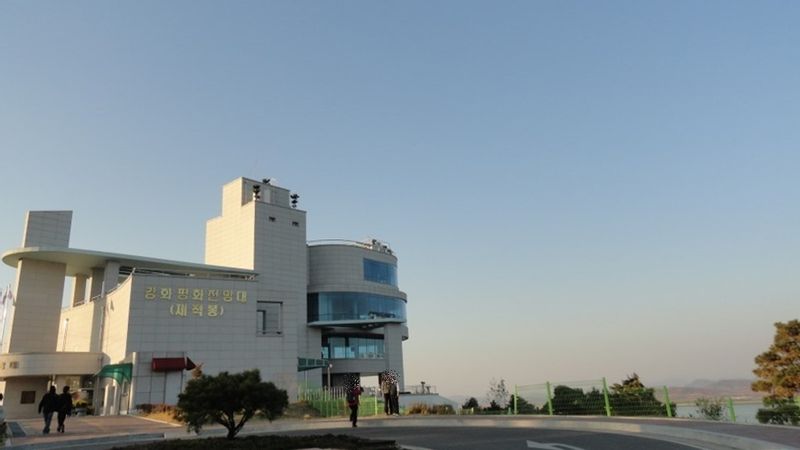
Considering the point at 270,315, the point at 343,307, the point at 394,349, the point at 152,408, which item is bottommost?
the point at 152,408

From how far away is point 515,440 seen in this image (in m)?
14.4

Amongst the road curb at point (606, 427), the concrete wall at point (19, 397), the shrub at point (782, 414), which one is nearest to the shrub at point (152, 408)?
the concrete wall at point (19, 397)

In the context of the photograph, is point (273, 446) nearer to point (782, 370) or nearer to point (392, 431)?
point (392, 431)

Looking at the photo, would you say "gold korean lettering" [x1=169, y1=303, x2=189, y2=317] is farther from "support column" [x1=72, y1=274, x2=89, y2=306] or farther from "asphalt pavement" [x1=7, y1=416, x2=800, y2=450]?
"asphalt pavement" [x1=7, y1=416, x2=800, y2=450]

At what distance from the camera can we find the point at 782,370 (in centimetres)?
3009

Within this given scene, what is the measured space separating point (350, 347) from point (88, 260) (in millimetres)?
27822

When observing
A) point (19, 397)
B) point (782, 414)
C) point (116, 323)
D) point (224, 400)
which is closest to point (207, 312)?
point (116, 323)

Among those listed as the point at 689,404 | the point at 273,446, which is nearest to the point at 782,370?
the point at 689,404

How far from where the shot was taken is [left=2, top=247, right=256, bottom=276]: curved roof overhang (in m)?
46.7

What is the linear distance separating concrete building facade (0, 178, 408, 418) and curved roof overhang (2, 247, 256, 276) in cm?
14

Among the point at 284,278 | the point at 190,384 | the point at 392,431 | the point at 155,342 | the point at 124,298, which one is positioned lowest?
the point at 392,431

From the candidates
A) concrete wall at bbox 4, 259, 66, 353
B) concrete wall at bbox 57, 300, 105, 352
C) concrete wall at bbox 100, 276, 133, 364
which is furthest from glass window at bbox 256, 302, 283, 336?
concrete wall at bbox 4, 259, 66, 353

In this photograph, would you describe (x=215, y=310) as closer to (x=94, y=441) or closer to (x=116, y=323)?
(x=116, y=323)

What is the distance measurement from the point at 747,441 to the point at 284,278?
49.8 metres
